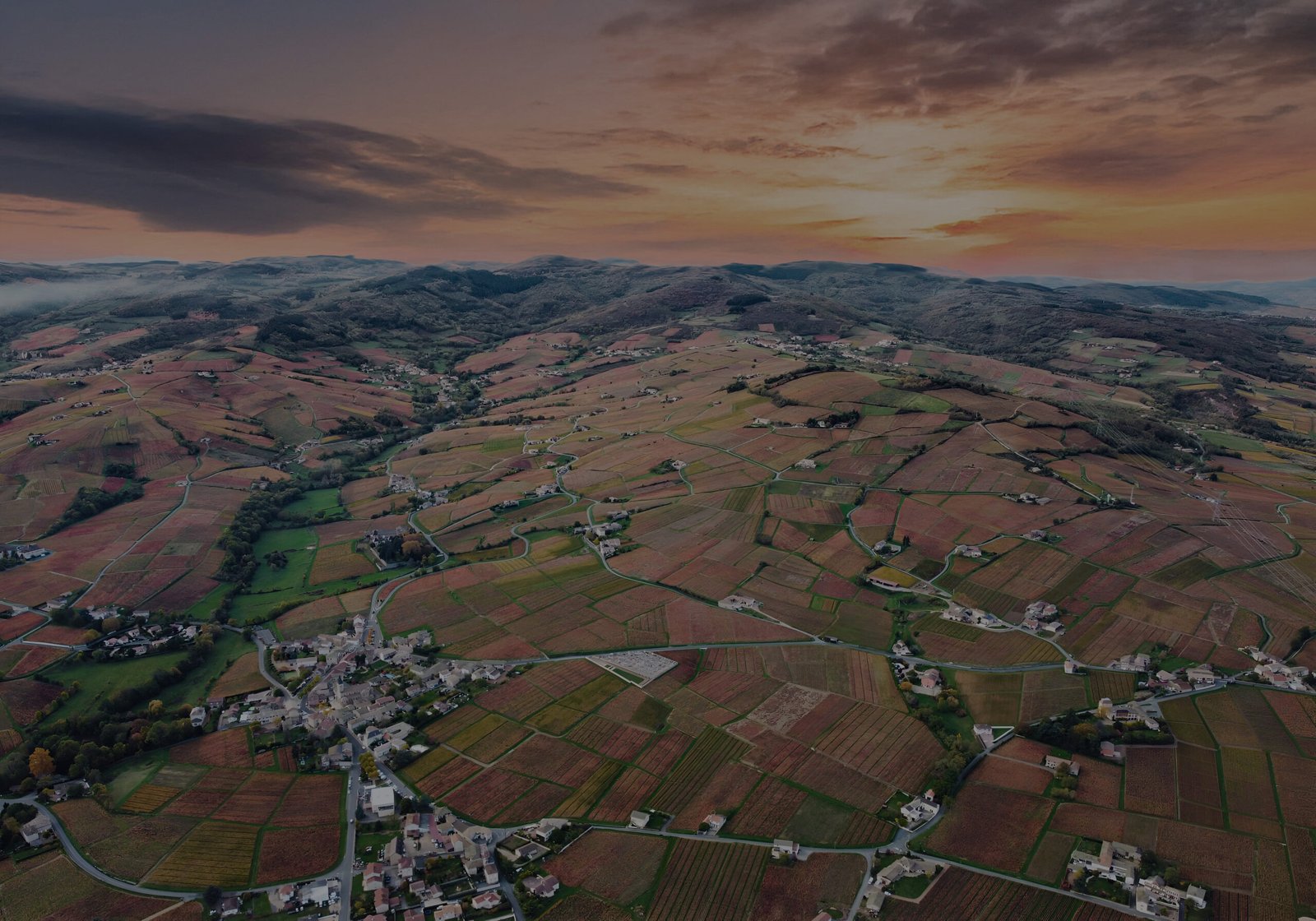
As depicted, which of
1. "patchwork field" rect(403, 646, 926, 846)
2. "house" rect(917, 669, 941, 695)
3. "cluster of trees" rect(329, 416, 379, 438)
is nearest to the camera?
"patchwork field" rect(403, 646, 926, 846)

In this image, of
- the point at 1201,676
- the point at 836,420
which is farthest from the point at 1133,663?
the point at 836,420

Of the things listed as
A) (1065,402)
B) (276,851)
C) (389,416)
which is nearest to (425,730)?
(276,851)

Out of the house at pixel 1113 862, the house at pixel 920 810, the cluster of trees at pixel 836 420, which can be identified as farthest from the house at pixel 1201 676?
the cluster of trees at pixel 836 420

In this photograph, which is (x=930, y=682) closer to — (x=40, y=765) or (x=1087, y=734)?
(x=1087, y=734)

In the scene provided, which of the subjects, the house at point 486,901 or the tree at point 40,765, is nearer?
the house at point 486,901

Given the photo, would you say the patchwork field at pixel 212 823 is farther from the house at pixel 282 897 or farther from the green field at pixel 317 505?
the green field at pixel 317 505

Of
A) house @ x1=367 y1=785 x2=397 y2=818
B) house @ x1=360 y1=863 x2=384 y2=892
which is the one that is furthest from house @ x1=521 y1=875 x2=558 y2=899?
house @ x1=367 y1=785 x2=397 y2=818

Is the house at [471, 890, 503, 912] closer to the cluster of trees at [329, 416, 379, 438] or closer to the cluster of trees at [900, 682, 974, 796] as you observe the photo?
the cluster of trees at [900, 682, 974, 796]
